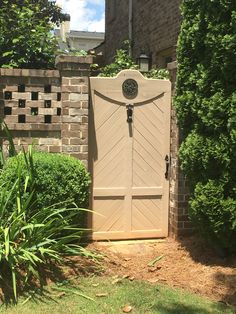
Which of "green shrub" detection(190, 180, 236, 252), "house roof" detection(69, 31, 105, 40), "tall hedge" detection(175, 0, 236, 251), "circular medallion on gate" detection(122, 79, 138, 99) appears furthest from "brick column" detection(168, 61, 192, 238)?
"house roof" detection(69, 31, 105, 40)

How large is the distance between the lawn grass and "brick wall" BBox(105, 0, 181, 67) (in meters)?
6.17

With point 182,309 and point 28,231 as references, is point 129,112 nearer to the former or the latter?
point 28,231

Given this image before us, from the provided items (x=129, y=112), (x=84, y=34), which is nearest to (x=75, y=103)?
(x=129, y=112)

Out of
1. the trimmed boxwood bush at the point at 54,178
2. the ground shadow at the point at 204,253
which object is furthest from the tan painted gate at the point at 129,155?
the trimmed boxwood bush at the point at 54,178

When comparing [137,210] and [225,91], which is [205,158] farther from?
[137,210]

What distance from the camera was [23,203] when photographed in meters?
5.00

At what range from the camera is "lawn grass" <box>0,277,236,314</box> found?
4305 mm

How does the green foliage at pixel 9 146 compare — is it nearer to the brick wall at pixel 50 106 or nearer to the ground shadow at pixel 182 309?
the brick wall at pixel 50 106

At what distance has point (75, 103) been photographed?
5.96 metres

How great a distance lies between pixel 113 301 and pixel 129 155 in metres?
2.25

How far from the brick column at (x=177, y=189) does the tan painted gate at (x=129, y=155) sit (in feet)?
0.33

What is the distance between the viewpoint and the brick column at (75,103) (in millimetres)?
5948

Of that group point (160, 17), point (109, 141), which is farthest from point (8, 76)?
point (160, 17)

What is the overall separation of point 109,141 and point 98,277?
72.8 inches
